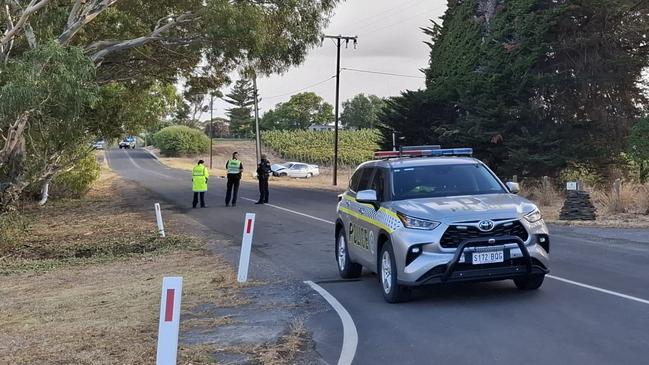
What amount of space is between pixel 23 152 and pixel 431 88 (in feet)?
64.0

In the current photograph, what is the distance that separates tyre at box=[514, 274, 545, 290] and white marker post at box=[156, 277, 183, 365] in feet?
15.8

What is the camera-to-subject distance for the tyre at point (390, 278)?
7.78 metres

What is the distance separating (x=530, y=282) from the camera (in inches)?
330

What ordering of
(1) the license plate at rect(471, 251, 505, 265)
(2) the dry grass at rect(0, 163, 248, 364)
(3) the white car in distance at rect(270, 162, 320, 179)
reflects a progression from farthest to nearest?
(3) the white car in distance at rect(270, 162, 320, 179), (1) the license plate at rect(471, 251, 505, 265), (2) the dry grass at rect(0, 163, 248, 364)

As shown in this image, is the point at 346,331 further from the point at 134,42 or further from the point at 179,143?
the point at 179,143

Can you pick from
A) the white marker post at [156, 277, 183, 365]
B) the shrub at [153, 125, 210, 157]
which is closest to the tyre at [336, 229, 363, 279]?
the white marker post at [156, 277, 183, 365]

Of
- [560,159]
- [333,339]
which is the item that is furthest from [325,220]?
[333,339]

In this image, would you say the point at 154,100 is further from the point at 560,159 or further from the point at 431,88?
the point at 560,159

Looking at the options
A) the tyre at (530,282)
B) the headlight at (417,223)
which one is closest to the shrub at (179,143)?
the tyre at (530,282)

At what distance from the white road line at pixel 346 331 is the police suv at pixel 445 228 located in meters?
0.63

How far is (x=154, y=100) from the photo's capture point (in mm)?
31766

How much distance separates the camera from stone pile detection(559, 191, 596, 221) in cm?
1747

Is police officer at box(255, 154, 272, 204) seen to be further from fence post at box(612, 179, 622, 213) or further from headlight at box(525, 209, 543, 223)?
headlight at box(525, 209, 543, 223)

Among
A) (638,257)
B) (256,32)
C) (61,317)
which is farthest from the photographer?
(256,32)
